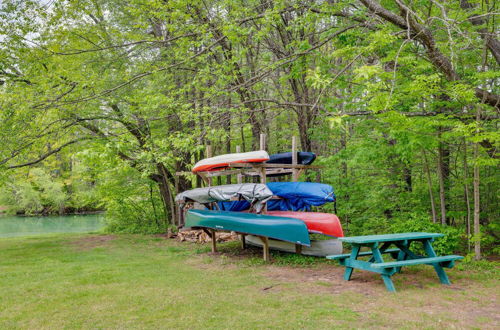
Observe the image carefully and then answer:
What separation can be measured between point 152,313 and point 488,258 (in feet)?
19.9

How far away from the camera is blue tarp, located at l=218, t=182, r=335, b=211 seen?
8102mm

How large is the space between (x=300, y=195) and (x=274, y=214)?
772 millimetres

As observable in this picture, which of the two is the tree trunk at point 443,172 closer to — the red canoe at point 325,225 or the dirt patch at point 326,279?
the red canoe at point 325,225

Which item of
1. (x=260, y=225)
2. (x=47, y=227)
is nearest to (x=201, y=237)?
(x=260, y=225)

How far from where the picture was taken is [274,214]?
26.9 feet

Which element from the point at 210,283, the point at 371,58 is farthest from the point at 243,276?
the point at 371,58

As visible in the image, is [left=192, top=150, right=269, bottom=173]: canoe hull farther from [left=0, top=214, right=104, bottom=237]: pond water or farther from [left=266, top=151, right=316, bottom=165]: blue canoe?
[left=0, top=214, right=104, bottom=237]: pond water

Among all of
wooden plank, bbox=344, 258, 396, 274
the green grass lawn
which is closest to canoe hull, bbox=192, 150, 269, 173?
the green grass lawn

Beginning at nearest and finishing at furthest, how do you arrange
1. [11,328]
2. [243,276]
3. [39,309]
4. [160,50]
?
1. [11,328]
2. [39,309]
3. [243,276]
4. [160,50]

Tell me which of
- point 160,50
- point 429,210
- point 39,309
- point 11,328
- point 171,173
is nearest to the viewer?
point 11,328

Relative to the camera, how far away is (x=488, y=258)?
6.85m

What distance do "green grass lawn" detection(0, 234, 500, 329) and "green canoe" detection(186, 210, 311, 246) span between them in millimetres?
562

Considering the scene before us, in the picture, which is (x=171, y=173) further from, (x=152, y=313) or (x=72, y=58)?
(x=152, y=313)

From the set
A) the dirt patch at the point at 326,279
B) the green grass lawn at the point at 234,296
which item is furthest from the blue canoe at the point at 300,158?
the dirt patch at the point at 326,279
